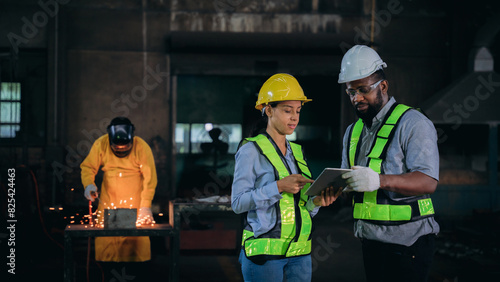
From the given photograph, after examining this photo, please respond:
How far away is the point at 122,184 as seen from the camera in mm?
6453

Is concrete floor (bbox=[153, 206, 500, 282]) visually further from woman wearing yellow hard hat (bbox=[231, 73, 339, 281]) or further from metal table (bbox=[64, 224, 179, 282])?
woman wearing yellow hard hat (bbox=[231, 73, 339, 281])

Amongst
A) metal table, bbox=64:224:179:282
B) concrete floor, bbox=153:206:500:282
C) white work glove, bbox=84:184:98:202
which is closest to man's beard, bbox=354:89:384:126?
metal table, bbox=64:224:179:282

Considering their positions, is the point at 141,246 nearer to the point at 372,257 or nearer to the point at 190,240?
the point at 190,240

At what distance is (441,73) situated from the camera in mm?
11578

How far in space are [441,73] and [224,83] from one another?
4403mm

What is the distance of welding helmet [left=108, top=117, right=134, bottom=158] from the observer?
6.06 meters

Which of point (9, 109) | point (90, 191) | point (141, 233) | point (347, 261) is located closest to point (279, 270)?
point (141, 233)

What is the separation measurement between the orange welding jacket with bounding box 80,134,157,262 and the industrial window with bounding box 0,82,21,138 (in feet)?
16.0

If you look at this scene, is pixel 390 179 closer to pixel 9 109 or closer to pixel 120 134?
pixel 120 134

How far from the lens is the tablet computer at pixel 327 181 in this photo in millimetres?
3008

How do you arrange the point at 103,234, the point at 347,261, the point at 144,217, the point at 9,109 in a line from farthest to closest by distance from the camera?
the point at 9,109, the point at 347,261, the point at 144,217, the point at 103,234

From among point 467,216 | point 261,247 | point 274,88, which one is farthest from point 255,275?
point 467,216

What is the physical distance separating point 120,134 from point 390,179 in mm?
3727

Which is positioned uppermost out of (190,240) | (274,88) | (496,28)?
(496,28)
